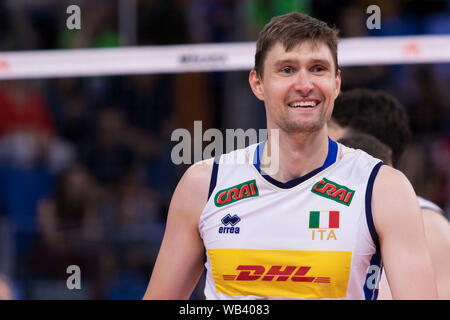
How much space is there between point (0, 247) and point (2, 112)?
1962mm

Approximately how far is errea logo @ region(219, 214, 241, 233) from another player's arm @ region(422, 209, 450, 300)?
1296 millimetres

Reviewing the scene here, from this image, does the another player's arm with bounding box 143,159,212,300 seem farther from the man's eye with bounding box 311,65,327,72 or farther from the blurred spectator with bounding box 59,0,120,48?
the blurred spectator with bounding box 59,0,120,48

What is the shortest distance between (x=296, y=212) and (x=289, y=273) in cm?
28

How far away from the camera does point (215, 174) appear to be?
3.70m

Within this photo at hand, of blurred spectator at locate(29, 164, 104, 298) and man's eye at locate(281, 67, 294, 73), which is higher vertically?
man's eye at locate(281, 67, 294, 73)

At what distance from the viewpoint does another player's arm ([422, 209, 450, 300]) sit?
422 cm

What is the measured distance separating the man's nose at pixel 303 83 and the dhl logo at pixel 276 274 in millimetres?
767

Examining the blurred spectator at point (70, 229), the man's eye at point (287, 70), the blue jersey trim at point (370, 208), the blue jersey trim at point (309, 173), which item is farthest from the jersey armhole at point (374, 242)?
the blurred spectator at point (70, 229)

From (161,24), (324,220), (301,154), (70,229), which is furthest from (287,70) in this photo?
(161,24)

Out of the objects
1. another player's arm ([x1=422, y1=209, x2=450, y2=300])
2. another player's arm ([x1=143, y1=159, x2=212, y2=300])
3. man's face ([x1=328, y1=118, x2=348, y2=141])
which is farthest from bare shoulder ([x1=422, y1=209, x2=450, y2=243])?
another player's arm ([x1=143, y1=159, x2=212, y2=300])

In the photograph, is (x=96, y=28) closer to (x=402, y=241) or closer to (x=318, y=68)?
(x=318, y=68)

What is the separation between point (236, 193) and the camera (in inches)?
143

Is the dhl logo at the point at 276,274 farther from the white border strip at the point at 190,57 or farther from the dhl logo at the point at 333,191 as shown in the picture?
the white border strip at the point at 190,57

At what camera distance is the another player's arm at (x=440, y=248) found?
4223 millimetres
